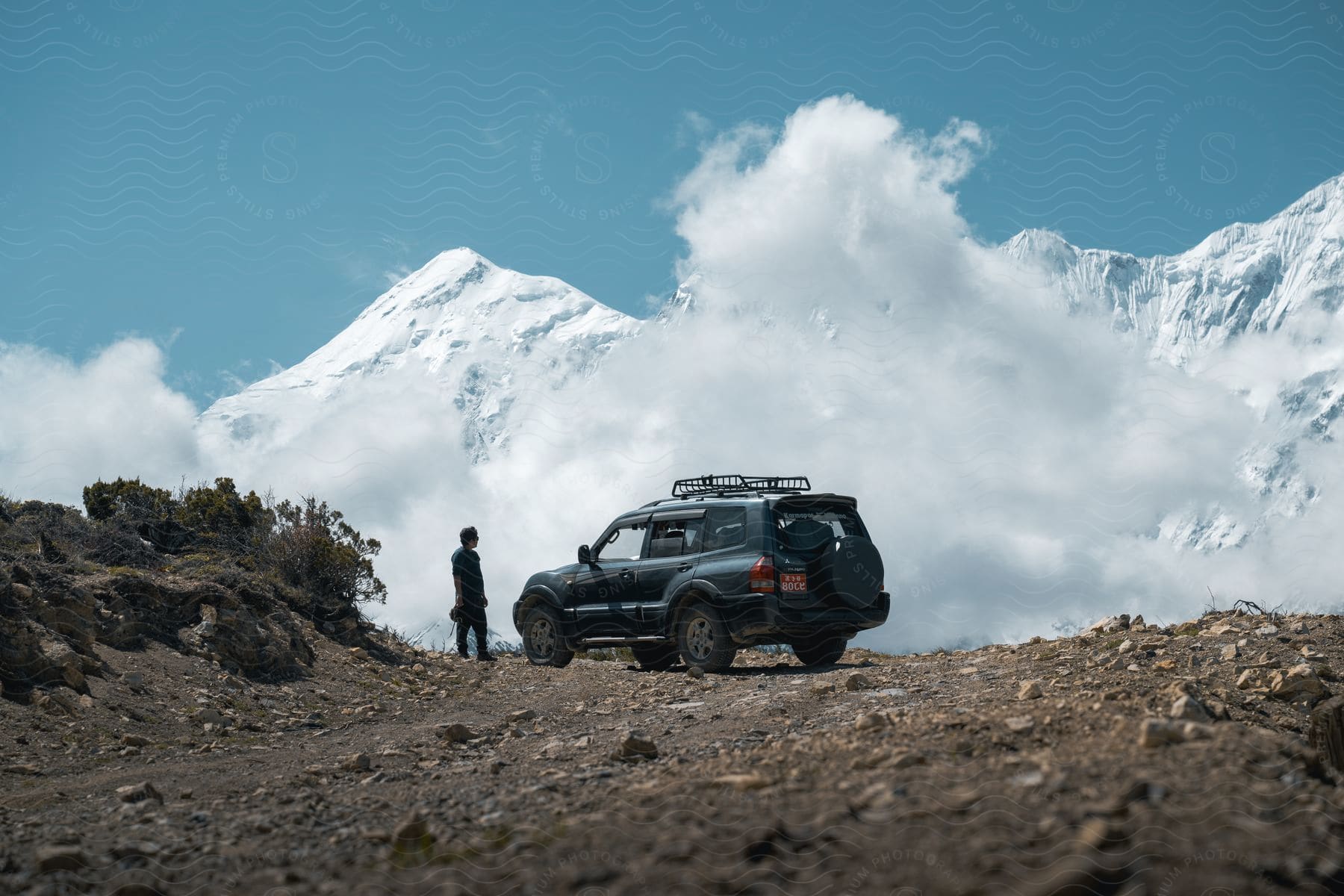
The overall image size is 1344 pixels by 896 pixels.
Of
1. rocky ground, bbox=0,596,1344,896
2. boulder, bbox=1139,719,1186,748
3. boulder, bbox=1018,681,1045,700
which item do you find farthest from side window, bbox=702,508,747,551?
boulder, bbox=1139,719,1186,748

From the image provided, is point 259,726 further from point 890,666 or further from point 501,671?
point 890,666

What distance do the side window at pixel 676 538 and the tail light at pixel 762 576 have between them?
92cm

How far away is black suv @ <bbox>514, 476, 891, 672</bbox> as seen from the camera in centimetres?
1031

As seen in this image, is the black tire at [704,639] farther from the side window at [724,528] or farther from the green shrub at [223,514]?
the green shrub at [223,514]

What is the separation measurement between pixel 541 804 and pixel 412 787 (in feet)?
4.01

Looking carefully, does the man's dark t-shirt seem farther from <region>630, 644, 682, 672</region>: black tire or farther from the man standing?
<region>630, 644, 682, 672</region>: black tire

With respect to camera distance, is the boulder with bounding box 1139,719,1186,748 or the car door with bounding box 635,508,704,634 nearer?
the boulder with bounding box 1139,719,1186,748

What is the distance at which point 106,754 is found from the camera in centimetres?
716

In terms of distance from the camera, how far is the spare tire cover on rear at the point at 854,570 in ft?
34.0

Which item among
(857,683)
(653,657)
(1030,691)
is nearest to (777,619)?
(857,683)

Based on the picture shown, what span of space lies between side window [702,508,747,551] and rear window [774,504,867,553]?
379mm

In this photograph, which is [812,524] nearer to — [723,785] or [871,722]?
[871,722]

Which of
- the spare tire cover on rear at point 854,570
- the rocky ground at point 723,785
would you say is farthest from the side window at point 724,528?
the rocky ground at point 723,785

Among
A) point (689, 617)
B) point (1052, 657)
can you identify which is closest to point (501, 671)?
point (689, 617)
